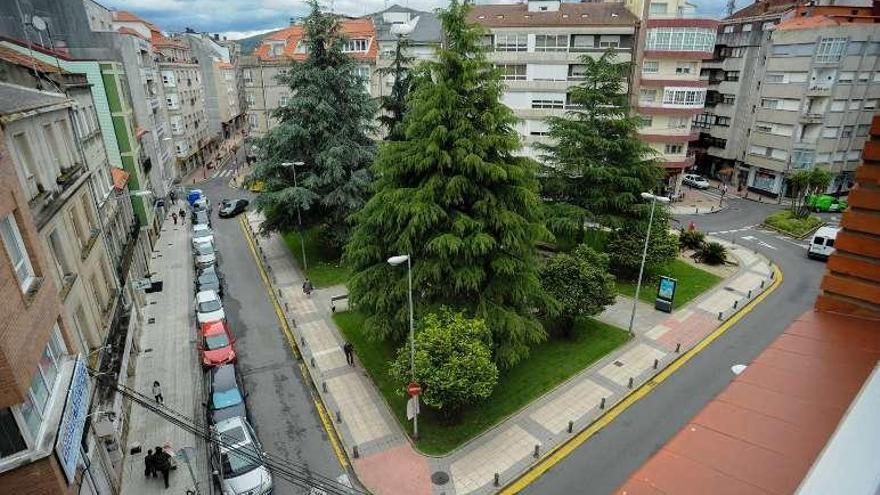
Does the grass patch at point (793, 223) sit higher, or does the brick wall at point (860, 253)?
the brick wall at point (860, 253)

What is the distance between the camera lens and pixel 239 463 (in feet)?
48.4

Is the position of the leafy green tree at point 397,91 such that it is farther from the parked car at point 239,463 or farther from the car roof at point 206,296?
the parked car at point 239,463

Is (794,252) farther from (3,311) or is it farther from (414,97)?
(3,311)

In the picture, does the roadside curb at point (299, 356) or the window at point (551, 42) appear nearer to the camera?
the roadside curb at point (299, 356)

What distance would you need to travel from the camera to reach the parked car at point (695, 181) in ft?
167

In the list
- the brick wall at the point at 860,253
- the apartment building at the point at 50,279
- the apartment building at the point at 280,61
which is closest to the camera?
the brick wall at the point at 860,253

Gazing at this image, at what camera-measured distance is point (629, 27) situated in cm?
3956

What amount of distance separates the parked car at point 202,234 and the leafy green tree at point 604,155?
23008 millimetres

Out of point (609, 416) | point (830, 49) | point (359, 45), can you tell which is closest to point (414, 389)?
point (609, 416)

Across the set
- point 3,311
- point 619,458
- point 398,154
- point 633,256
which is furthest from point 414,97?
point 633,256

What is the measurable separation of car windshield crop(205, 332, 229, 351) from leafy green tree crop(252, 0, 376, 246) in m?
9.26

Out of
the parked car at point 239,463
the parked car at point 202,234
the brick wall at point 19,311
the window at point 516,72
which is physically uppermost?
the window at point 516,72

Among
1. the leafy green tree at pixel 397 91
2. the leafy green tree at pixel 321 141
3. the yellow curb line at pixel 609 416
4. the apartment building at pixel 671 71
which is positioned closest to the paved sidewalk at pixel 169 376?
the leafy green tree at pixel 321 141

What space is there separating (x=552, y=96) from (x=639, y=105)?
8.67 metres
